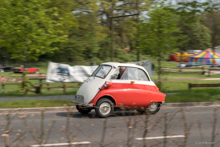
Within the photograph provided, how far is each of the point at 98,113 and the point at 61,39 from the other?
8.29 m

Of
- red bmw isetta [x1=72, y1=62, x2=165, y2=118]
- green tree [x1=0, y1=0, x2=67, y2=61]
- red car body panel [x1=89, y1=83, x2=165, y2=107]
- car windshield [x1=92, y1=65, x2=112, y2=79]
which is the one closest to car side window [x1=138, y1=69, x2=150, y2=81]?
red bmw isetta [x1=72, y1=62, x2=165, y2=118]

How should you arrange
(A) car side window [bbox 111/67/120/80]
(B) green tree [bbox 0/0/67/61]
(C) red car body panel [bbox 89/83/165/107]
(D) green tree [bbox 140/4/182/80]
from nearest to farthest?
(C) red car body panel [bbox 89/83/165/107], (A) car side window [bbox 111/67/120/80], (B) green tree [bbox 0/0/67/61], (D) green tree [bbox 140/4/182/80]

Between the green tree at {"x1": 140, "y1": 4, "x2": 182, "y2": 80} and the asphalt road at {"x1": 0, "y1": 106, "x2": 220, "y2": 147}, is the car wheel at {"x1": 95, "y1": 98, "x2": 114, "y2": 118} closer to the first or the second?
the asphalt road at {"x1": 0, "y1": 106, "x2": 220, "y2": 147}

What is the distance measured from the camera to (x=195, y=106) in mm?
12758

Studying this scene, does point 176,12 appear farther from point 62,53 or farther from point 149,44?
point 62,53

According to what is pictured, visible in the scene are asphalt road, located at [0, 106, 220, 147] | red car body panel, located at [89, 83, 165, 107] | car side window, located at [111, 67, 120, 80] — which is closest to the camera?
asphalt road, located at [0, 106, 220, 147]

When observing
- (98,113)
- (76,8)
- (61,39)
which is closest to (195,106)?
(98,113)

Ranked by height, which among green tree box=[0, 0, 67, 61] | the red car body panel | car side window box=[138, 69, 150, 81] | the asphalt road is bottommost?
the asphalt road

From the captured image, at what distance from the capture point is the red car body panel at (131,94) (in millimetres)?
9422

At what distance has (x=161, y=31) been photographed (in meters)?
17.2

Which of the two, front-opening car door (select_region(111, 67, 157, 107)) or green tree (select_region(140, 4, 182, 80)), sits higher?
green tree (select_region(140, 4, 182, 80))

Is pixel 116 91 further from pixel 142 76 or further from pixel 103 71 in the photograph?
pixel 142 76

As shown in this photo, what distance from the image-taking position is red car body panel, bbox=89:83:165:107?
30.9ft

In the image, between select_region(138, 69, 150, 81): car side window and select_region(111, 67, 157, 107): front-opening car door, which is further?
select_region(138, 69, 150, 81): car side window
